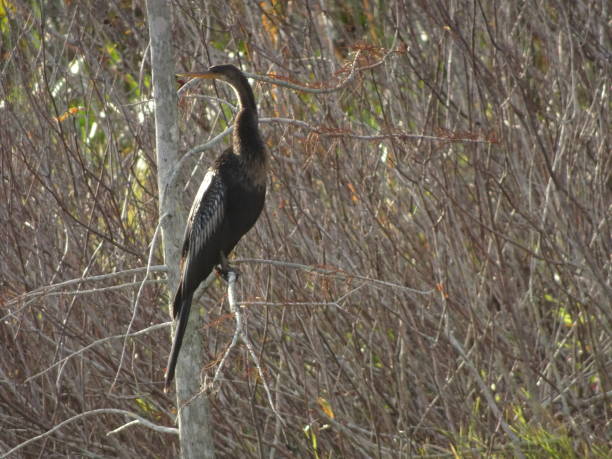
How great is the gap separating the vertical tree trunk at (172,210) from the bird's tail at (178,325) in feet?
0.15

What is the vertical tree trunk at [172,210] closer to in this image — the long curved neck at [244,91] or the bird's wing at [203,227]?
the bird's wing at [203,227]

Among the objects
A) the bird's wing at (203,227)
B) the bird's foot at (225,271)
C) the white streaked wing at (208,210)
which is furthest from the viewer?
the bird's foot at (225,271)

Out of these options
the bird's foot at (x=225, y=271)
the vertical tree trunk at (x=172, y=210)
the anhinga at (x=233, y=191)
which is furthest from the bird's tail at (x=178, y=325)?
the bird's foot at (x=225, y=271)

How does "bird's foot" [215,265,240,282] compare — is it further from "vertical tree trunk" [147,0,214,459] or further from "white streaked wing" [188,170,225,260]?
"vertical tree trunk" [147,0,214,459]

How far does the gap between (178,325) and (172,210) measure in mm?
385

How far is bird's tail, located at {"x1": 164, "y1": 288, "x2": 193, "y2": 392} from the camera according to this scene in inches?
121

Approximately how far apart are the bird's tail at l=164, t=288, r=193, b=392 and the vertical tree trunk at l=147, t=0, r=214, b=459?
0.05m

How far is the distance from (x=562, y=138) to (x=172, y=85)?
1887mm

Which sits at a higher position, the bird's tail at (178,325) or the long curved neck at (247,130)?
the long curved neck at (247,130)

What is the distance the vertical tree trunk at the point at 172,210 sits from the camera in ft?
9.92

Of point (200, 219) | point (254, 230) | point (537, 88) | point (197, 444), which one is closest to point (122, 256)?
point (254, 230)

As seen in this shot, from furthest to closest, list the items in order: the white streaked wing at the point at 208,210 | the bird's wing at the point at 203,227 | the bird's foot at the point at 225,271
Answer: the bird's foot at the point at 225,271
the white streaked wing at the point at 208,210
the bird's wing at the point at 203,227

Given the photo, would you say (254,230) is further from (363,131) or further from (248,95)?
(248,95)

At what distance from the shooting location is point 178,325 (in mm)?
3121
